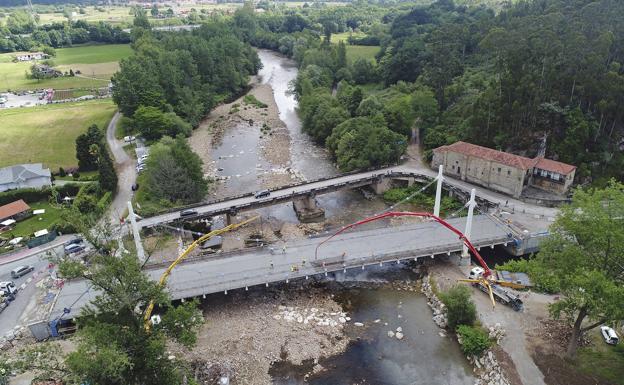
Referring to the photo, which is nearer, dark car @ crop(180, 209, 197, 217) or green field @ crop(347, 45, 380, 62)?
dark car @ crop(180, 209, 197, 217)

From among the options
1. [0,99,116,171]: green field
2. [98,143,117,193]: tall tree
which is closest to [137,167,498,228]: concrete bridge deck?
[98,143,117,193]: tall tree

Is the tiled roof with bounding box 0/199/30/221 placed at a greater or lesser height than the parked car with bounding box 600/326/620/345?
greater

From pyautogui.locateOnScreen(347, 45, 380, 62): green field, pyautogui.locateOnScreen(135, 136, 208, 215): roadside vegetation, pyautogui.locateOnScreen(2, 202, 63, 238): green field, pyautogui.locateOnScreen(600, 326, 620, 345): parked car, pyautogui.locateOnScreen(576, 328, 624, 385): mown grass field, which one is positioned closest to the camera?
pyautogui.locateOnScreen(576, 328, 624, 385): mown grass field

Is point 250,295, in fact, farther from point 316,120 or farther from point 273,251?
point 316,120

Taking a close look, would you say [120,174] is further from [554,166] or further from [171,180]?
[554,166]

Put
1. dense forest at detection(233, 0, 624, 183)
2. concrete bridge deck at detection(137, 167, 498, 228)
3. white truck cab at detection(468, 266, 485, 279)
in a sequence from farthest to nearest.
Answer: dense forest at detection(233, 0, 624, 183)
concrete bridge deck at detection(137, 167, 498, 228)
white truck cab at detection(468, 266, 485, 279)

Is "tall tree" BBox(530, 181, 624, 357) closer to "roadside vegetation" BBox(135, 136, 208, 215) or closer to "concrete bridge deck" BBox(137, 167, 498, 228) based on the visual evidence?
"concrete bridge deck" BBox(137, 167, 498, 228)

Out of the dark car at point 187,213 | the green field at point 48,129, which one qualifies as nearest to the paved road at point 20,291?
the dark car at point 187,213
